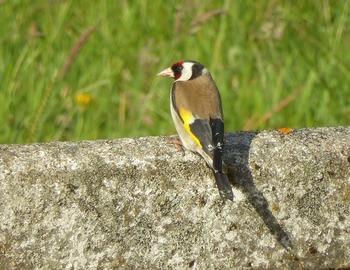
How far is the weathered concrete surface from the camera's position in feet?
11.3

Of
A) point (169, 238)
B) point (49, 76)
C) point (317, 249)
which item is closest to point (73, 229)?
point (169, 238)

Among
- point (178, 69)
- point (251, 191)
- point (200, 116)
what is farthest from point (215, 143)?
point (178, 69)

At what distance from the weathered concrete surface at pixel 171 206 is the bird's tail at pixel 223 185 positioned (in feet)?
0.32

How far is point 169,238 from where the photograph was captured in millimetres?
3590

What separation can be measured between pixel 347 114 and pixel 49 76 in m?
1.56

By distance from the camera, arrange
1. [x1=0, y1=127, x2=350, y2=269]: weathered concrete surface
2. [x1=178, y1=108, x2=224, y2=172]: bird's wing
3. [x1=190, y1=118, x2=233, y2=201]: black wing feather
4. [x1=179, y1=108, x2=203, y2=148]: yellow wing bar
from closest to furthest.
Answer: [x1=0, y1=127, x2=350, y2=269]: weathered concrete surface
[x1=190, y1=118, x2=233, y2=201]: black wing feather
[x1=178, y1=108, x2=224, y2=172]: bird's wing
[x1=179, y1=108, x2=203, y2=148]: yellow wing bar

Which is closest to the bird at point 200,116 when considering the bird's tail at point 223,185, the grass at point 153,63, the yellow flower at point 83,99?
the bird's tail at point 223,185

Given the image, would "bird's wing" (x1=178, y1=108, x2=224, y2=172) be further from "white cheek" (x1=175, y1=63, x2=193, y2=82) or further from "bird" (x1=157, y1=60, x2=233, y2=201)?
"white cheek" (x1=175, y1=63, x2=193, y2=82)

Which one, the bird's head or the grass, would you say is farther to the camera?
the grass

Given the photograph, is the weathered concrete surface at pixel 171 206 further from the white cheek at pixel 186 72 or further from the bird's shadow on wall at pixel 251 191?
the white cheek at pixel 186 72

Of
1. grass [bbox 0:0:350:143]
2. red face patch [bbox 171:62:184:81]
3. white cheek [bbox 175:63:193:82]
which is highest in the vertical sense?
white cheek [bbox 175:63:193:82]

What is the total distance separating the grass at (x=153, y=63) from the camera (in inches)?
213

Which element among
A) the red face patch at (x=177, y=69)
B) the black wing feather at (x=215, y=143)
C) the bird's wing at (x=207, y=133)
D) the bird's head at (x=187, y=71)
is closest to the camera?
the black wing feather at (x=215, y=143)

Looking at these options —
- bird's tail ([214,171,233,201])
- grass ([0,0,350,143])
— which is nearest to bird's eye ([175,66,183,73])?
grass ([0,0,350,143])
